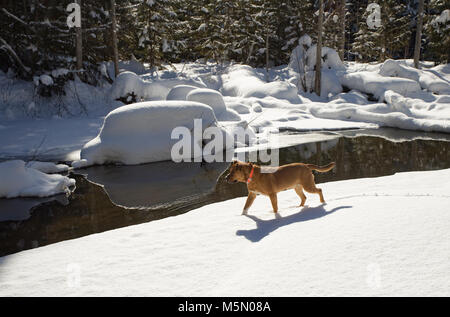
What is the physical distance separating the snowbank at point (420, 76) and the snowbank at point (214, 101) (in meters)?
12.2

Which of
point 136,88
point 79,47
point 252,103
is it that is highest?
point 79,47

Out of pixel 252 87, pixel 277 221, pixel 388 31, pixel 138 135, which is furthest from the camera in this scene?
pixel 388 31

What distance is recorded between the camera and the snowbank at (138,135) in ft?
31.2

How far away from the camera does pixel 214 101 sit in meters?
15.2

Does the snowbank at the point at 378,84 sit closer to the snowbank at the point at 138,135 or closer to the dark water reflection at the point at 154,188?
the dark water reflection at the point at 154,188

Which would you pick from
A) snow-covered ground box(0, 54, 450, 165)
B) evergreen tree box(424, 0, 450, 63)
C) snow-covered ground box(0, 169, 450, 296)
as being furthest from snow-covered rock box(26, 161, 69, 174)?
evergreen tree box(424, 0, 450, 63)

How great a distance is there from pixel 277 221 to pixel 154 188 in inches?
149

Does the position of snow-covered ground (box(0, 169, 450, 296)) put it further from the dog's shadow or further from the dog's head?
the dog's head

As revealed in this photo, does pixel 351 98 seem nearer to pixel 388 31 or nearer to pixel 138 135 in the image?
pixel 388 31

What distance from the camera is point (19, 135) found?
12.0 metres

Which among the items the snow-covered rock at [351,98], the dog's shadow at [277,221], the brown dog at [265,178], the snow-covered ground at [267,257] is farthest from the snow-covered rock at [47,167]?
the snow-covered rock at [351,98]

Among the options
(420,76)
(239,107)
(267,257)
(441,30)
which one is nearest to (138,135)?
(267,257)

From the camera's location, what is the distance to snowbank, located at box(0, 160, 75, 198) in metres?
6.87
